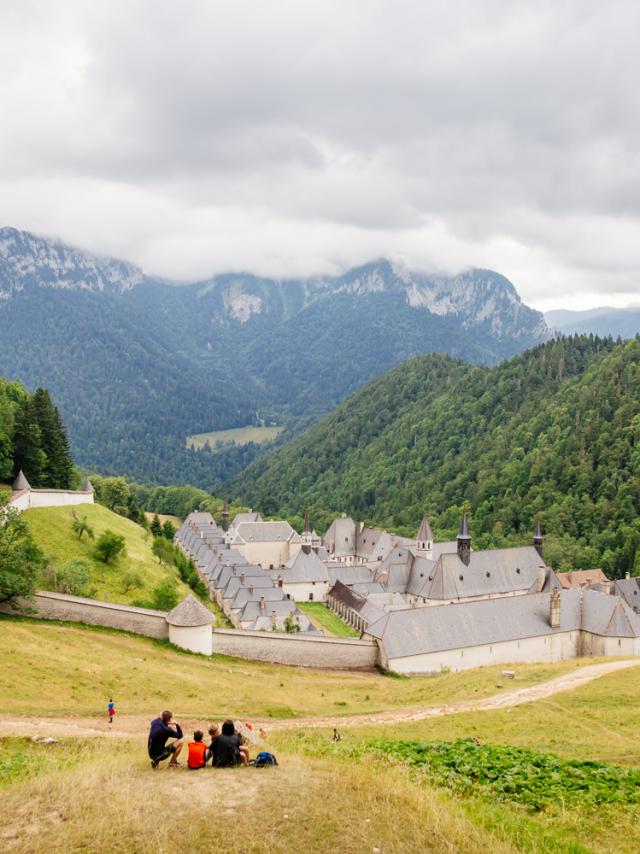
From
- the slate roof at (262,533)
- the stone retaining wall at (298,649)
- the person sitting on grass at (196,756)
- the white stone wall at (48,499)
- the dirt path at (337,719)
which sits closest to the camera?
the person sitting on grass at (196,756)

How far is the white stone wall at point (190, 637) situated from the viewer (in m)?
45.8

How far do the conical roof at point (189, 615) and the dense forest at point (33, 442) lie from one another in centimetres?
3079

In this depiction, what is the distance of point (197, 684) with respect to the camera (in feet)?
125

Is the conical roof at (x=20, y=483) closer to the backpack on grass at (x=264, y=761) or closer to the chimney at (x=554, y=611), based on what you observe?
the chimney at (x=554, y=611)

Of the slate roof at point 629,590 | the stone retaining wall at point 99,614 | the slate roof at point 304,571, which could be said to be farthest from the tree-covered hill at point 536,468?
the stone retaining wall at point 99,614

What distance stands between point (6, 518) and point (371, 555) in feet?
237

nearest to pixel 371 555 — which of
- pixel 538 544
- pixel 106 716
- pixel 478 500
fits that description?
pixel 538 544

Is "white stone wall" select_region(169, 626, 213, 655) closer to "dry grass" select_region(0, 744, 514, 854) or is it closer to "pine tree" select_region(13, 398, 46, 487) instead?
"dry grass" select_region(0, 744, 514, 854)

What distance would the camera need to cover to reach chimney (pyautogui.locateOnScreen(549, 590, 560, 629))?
65.1 meters

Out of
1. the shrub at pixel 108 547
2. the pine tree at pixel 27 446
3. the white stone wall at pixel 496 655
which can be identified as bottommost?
the white stone wall at pixel 496 655

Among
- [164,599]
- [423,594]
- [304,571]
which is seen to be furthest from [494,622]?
[304,571]

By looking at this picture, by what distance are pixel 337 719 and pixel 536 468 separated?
119 meters

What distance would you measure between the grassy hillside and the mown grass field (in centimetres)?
1630

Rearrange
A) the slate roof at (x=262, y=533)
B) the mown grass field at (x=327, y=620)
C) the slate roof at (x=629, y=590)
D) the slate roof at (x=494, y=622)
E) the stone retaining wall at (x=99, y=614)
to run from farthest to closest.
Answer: the slate roof at (x=262, y=533) → the slate roof at (x=629, y=590) → the mown grass field at (x=327, y=620) → the slate roof at (x=494, y=622) → the stone retaining wall at (x=99, y=614)
